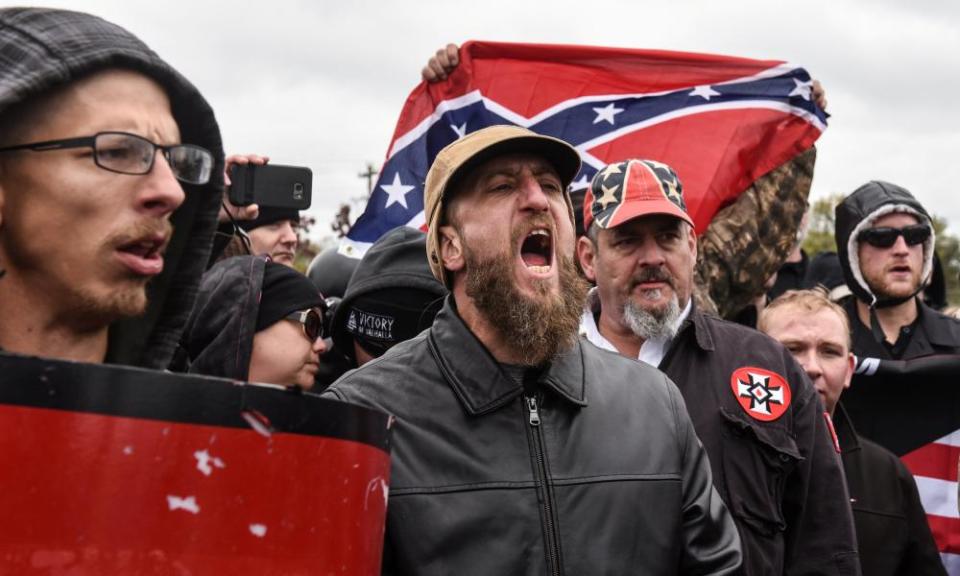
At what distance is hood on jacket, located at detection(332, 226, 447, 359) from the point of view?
424cm

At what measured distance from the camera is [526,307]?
3.03 m

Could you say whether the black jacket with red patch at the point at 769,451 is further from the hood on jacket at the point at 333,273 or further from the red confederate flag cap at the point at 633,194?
the hood on jacket at the point at 333,273

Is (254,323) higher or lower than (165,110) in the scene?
lower

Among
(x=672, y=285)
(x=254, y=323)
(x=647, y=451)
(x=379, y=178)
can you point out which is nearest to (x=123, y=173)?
(x=647, y=451)

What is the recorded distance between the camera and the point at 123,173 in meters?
1.92

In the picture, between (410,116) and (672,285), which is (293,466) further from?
(410,116)

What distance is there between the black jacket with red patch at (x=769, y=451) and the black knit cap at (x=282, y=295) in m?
1.27

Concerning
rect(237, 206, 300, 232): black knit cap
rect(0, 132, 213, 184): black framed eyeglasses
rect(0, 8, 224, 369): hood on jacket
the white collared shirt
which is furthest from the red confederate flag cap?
rect(0, 132, 213, 184): black framed eyeglasses

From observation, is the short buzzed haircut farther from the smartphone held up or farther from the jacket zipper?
the jacket zipper

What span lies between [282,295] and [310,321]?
14 centimetres

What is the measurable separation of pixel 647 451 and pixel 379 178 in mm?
3900

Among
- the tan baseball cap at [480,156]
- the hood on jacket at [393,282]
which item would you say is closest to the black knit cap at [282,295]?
the hood on jacket at [393,282]

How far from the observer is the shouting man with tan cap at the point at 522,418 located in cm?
269

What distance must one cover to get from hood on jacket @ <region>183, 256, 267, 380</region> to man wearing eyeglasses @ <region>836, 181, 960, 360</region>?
3040mm
